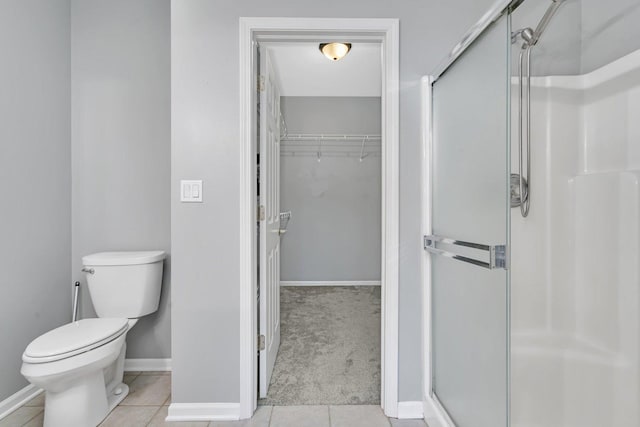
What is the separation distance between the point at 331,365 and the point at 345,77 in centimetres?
303

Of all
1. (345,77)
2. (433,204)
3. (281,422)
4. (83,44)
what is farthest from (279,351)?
(345,77)

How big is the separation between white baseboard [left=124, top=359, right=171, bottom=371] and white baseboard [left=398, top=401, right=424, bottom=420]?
1445mm

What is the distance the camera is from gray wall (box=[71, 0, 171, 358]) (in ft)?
6.97

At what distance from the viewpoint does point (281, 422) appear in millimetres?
1656

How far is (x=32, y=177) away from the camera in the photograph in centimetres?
186

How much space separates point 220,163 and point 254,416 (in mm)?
1278

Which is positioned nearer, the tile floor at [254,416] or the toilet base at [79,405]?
the toilet base at [79,405]

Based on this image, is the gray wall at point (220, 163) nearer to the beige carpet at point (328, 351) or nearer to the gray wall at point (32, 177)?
the beige carpet at point (328, 351)

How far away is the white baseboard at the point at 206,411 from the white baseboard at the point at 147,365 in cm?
54

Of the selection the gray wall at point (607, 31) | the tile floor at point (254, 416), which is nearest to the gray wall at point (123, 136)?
the tile floor at point (254, 416)

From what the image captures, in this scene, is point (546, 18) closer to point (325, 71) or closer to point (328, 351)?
point (328, 351)

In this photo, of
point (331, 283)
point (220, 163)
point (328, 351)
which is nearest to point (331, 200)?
point (331, 283)

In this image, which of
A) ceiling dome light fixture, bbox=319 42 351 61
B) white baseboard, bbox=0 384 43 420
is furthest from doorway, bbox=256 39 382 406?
white baseboard, bbox=0 384 43 420

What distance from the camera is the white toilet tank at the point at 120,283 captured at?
6.22ft
